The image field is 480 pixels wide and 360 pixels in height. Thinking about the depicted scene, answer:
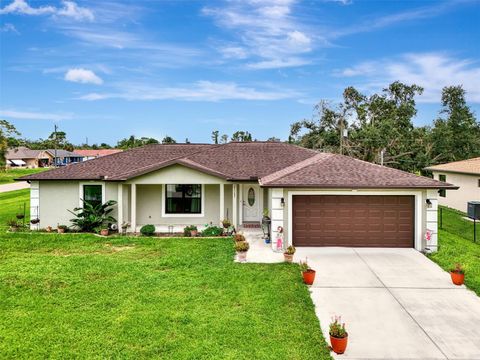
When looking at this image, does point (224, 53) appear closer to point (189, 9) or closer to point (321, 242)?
point (189, 9)

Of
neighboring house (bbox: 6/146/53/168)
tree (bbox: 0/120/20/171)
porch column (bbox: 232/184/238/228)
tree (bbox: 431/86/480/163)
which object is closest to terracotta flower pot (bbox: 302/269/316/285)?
porch column (bbox: 232/184/238/228)

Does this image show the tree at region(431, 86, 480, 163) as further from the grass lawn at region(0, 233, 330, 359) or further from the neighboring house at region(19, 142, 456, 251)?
the grass lawn at region(0, 233, 330, 359)

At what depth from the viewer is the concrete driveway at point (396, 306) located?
5809mm

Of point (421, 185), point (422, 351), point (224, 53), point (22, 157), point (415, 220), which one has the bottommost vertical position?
point (422, 351)

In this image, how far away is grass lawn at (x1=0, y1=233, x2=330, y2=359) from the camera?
5711 mm

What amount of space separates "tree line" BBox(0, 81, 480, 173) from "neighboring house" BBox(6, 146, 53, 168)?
131 feet

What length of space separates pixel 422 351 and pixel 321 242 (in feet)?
22.5

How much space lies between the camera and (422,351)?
5672 mm

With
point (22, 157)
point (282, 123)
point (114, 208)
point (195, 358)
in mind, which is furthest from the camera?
point (22, 157)

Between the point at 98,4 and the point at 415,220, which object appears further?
the point at 98,4

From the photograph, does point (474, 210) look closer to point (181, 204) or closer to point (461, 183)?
point (461, 183)

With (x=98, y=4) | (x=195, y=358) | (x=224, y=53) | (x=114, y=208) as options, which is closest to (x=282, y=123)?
(x=224, y=53)

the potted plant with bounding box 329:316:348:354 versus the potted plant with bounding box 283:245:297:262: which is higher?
the potted plant with bounding box 283:245:297:262

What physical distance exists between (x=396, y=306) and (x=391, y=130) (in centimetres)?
3123
